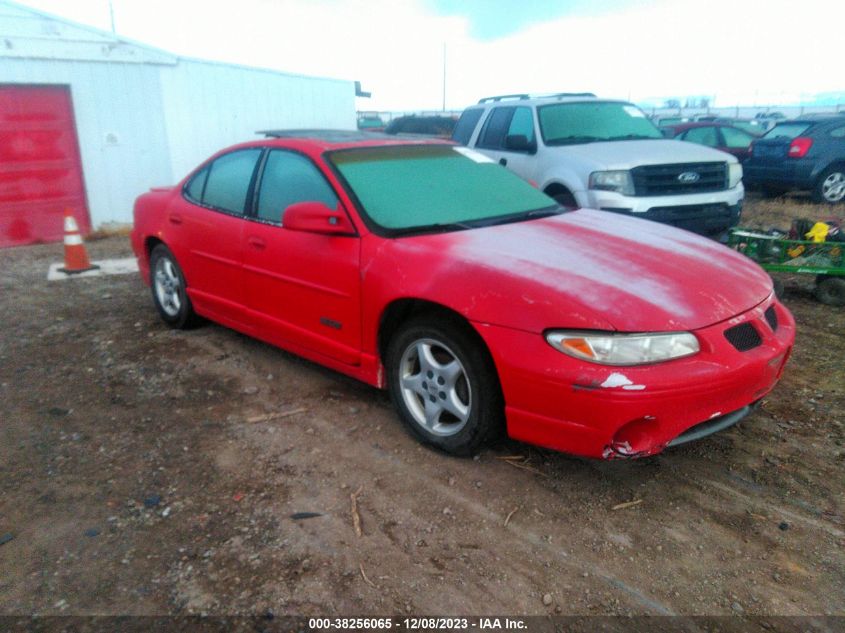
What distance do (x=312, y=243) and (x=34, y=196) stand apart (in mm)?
8550

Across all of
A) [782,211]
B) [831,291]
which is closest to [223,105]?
[782,211]

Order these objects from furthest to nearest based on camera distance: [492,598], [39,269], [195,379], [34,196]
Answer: [34,196] < [39,269] < [195,379] < [492,598]

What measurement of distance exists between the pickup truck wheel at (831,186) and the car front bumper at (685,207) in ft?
16.5

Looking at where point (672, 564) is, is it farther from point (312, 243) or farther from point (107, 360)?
point (107, 360)

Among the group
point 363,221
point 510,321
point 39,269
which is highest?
point 363,221

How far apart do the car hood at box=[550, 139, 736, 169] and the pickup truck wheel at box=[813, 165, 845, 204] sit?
500cm

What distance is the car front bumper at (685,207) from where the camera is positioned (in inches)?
255

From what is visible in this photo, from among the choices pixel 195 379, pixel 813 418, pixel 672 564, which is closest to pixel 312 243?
pixel 195 379

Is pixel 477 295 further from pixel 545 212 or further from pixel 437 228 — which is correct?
pixel 545 212

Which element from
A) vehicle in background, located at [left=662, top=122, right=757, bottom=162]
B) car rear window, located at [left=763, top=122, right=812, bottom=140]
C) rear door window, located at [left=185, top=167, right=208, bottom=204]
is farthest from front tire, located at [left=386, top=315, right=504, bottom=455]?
vehicle in background, located at [left=662, top=122, right=757, bottom=162]

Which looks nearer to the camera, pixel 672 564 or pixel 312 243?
pixel 672 564

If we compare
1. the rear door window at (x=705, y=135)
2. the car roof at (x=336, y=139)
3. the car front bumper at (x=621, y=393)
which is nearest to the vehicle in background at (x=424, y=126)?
the rear door window at (x=705, y=135)

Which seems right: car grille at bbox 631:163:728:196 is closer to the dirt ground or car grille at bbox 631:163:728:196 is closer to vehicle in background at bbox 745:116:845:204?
the dirt ground

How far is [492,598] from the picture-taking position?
2.45 metres
